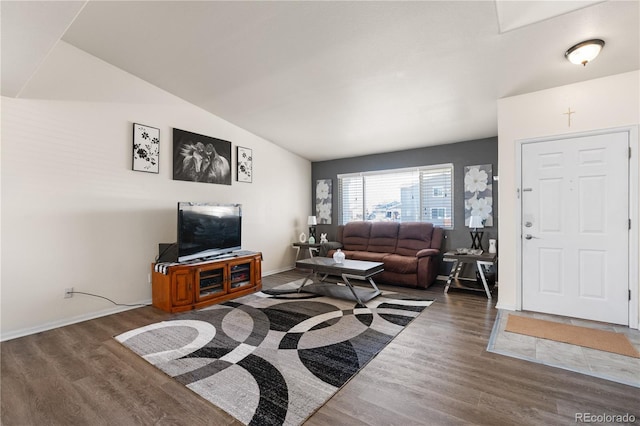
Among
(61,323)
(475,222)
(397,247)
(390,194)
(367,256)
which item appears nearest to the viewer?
(61,323)

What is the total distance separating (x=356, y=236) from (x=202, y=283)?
3124mm

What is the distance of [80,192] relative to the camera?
10.7ft

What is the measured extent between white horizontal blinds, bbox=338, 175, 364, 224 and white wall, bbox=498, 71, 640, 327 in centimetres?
300

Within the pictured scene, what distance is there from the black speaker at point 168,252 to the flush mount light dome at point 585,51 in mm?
4635

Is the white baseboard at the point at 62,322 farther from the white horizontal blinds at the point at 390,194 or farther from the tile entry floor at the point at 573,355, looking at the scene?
the white horizontal blinds at the point at 390,194

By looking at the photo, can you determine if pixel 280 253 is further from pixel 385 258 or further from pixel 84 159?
pixel 84 159

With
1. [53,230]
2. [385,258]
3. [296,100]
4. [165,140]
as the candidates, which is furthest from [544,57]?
[53,230]

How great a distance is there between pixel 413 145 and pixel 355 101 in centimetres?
198

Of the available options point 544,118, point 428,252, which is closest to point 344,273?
point 428,252

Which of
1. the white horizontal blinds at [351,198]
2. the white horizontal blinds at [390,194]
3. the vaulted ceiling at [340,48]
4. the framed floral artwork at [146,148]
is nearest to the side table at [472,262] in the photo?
the white horizontal blinds at [390,194]

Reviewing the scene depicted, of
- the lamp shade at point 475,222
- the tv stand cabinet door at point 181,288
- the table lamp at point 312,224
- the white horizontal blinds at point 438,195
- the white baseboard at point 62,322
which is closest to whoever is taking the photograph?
the white baseboard at point 62,322

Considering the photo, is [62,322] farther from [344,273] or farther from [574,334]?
[574,334]

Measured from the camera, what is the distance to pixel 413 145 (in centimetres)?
532

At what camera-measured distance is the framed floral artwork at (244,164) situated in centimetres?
499
